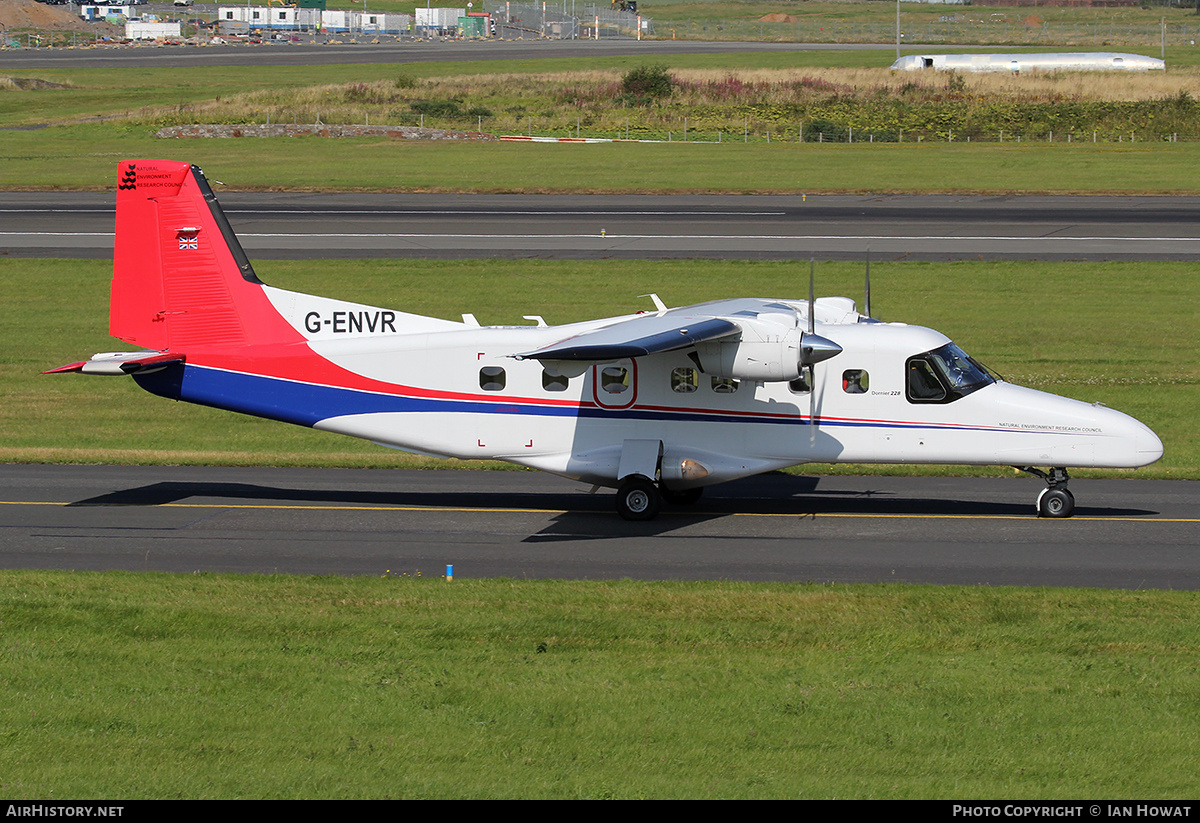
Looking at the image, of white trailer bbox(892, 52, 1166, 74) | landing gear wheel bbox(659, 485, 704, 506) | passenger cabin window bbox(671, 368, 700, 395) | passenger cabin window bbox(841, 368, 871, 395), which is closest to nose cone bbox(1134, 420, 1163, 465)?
passenger cabin window bbox(841, 368, 871, 395)

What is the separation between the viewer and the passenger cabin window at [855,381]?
1930 centimetres

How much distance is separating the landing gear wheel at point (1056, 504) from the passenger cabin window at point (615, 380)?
6.87m

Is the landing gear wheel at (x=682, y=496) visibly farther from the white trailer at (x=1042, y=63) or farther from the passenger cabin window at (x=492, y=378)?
the white trailer at (x=1042, y=63)

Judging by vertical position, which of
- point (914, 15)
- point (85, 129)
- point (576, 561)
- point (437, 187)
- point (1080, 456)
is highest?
point (914, 15)

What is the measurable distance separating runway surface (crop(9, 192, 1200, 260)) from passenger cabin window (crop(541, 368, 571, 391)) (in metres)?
23.2

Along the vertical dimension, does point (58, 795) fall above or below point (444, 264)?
below

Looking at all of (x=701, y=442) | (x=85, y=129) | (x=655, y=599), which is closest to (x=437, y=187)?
(x=85, y=129)

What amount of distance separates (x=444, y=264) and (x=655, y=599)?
2872 cm

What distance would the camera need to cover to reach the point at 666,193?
5728 centimetres

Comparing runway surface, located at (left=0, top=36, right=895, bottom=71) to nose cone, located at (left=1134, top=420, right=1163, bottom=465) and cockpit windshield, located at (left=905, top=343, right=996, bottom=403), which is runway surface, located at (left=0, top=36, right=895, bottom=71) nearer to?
cockpit windshield, located at (left=905, top=343, right=996, bottom=403)

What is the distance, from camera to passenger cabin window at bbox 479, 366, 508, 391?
789 inches

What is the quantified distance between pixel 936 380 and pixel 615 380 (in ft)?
16.8
